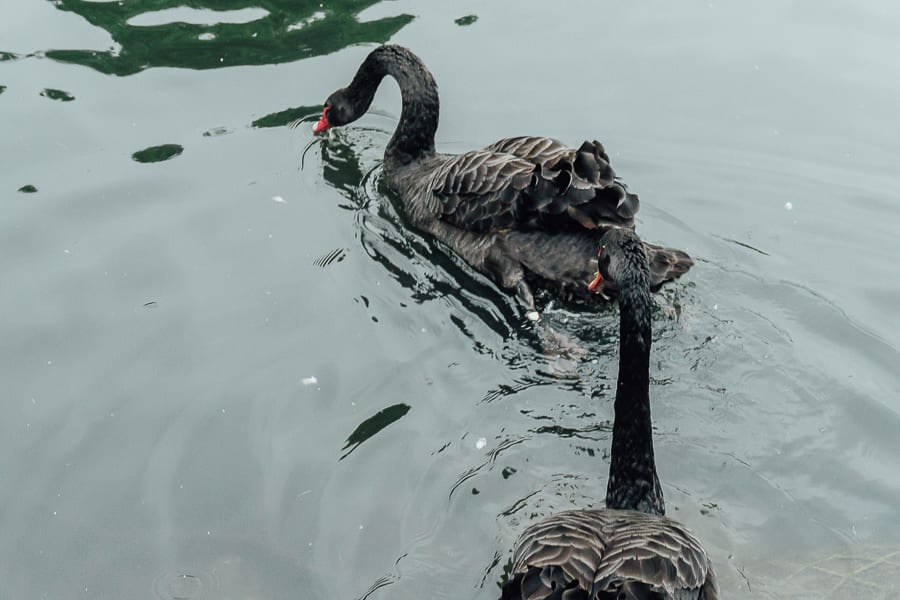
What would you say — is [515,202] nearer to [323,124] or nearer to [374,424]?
[374,424]

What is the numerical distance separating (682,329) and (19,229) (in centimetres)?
405

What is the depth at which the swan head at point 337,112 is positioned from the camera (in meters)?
7.75

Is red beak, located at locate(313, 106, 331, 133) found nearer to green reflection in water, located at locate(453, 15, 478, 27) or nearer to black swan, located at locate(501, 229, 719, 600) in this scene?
green reflection in water, located at locate(453, 15, 478, 27)

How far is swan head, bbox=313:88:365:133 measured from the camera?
7754mm

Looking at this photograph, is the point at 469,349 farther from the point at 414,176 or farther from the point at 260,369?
the point at 414,176

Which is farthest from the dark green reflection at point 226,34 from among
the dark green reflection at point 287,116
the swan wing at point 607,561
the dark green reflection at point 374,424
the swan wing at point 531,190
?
the swan wing at point 607,561

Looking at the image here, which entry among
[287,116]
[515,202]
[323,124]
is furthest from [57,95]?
[515,202]

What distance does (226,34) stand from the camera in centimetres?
894

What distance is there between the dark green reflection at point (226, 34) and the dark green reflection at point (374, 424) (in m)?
4.15

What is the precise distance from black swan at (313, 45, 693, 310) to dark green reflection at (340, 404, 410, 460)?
3.73 feet

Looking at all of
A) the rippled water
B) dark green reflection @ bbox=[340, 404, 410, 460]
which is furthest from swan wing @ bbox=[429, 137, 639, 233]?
dark green reflection @ bbox=[340, 404, 410, 460]

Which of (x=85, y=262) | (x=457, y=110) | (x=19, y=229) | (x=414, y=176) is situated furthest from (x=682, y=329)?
(x=19, y=229)

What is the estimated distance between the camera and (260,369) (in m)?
5.76

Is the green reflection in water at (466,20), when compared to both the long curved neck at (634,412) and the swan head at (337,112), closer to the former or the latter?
the swan head at (337,112)
